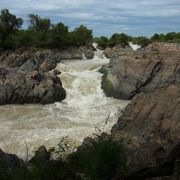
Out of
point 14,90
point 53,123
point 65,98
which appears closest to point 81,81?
point 65,98

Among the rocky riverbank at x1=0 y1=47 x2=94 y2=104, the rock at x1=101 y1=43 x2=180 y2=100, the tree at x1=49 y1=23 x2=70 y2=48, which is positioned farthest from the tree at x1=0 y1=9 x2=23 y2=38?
the rock at x1=101 y1=43 x2=180 y2=100

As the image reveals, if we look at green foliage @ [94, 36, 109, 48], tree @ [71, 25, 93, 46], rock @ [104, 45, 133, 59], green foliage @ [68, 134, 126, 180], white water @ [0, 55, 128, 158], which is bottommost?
white water @ [0, 55, 128, 158]

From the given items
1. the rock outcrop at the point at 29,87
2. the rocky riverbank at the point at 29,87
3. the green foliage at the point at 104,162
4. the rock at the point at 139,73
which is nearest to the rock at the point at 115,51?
the rock at the point at 139,73

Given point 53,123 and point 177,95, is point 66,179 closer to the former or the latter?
point 177,95

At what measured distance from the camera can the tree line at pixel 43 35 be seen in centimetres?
6039

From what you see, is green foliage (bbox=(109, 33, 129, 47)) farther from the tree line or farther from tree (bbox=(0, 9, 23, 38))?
tree (bbox=(0, 9, 23, 38))

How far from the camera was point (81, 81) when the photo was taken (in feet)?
134

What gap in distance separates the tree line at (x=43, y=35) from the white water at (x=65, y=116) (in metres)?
16.6

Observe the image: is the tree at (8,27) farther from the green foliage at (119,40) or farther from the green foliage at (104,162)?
the green foliage at (104,162)

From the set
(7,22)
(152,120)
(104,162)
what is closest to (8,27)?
(7,22)

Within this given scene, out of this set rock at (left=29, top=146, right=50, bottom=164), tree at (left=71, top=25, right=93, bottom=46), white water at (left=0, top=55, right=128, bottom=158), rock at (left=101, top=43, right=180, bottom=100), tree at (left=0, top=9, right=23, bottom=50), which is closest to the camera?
rock at (left=29, top=146, right=50, bottom=164)

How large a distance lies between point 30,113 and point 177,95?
559 inches

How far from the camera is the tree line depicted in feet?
198

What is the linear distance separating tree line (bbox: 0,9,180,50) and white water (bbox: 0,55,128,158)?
16578mm
